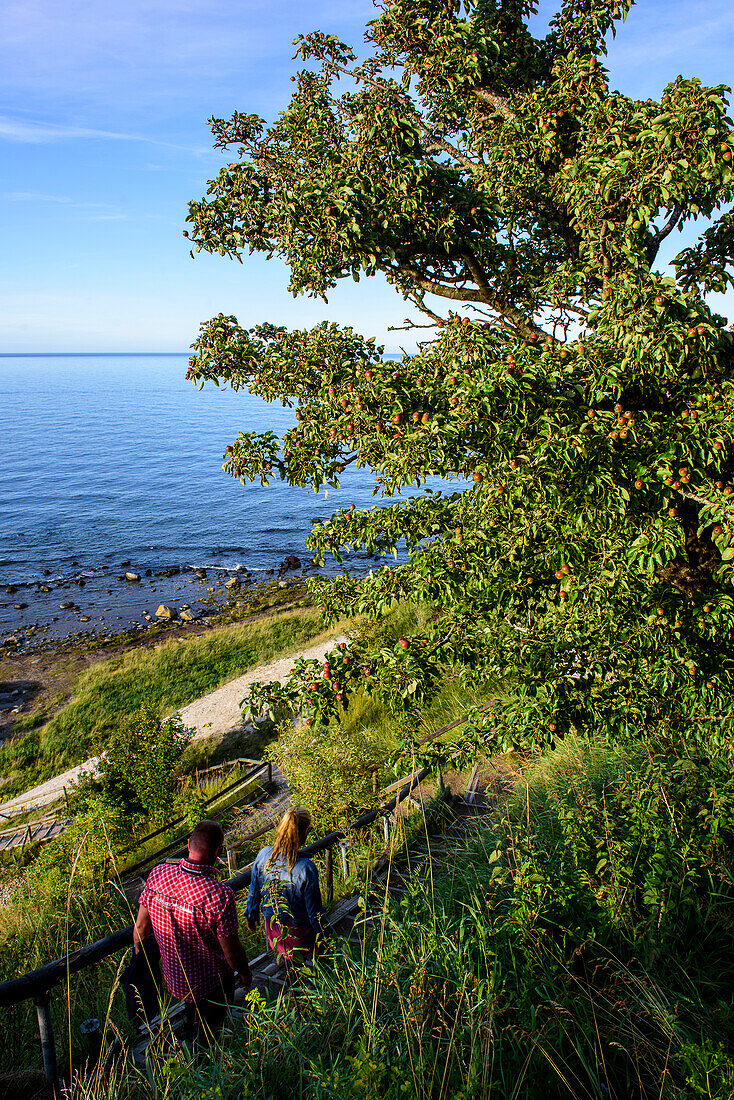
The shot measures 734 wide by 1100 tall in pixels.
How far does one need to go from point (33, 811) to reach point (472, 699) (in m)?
11.7

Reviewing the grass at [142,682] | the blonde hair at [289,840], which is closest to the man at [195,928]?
the blonde hair at [289,840]

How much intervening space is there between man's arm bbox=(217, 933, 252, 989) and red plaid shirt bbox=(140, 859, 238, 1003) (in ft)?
0.15

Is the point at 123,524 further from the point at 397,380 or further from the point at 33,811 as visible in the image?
the point at 397,380

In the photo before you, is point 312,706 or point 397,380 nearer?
point 397,380

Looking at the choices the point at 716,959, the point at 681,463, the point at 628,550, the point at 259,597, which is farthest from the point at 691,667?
the point at 259,597

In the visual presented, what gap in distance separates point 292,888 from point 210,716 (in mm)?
17068

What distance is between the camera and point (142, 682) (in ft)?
84.7

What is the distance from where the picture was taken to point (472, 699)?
1307 cm

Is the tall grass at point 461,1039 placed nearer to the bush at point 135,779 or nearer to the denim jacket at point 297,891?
the denim jacket at point 297,891

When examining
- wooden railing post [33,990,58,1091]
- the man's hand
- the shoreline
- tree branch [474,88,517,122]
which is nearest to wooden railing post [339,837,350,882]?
the man's hand

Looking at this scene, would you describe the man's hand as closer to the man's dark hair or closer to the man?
the man

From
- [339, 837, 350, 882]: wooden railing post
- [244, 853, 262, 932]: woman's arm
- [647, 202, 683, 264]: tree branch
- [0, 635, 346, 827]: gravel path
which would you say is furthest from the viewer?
[0, 635, 346, 827]: gravel path

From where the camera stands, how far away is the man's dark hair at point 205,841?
13.2 feet

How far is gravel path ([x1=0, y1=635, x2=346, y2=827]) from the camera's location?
16812 mm
